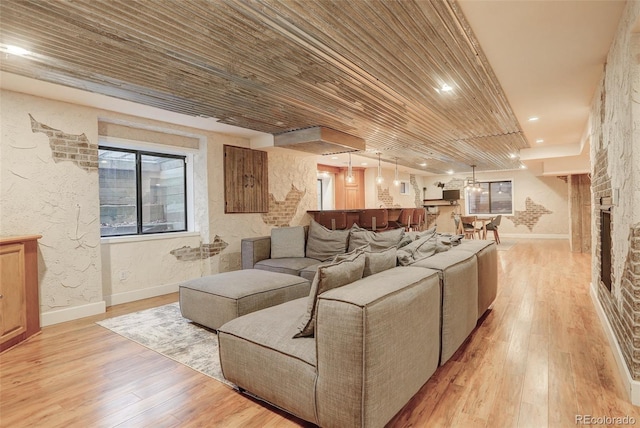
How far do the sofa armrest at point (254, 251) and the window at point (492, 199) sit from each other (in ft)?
32.7

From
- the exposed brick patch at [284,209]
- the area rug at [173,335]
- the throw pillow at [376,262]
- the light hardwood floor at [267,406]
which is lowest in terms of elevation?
the light hardwood floor at [267,406]

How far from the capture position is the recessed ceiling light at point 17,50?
2.33 metres

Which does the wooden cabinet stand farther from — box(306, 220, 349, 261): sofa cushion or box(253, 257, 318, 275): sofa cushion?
box(306, 220, 349, 261): sofa cushion

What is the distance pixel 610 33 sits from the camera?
2.42 metres

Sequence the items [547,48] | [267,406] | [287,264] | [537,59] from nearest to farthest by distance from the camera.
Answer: [267,406]
[547,48]
[537,59]
[287,264]

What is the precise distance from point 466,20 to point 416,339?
2.07m

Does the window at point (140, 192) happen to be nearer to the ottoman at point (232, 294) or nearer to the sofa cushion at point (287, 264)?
the sofa cushion at point (287, 264)

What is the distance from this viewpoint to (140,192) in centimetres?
475

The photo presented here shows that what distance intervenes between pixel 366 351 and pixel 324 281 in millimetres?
433

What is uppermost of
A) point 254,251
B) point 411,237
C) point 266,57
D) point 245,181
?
point 266,57

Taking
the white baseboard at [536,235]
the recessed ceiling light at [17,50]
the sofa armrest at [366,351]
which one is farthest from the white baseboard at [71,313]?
the white baseboard at [536,235]

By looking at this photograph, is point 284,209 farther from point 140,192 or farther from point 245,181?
point 140,192

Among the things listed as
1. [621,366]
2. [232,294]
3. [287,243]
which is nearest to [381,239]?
[287,243]

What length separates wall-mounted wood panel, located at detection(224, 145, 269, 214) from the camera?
5.29m
